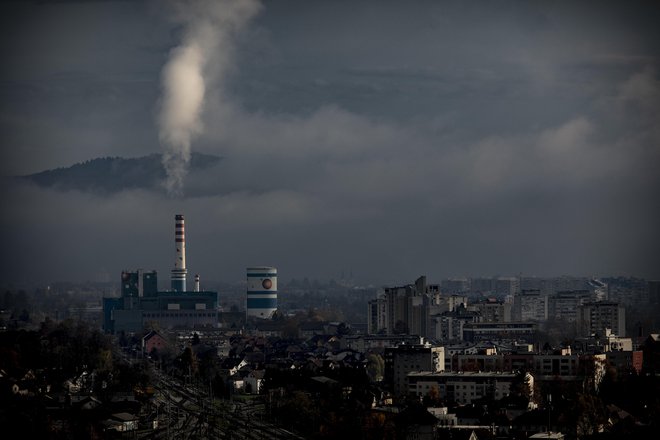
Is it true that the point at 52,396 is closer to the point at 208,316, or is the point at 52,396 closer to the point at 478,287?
the point at 208,316

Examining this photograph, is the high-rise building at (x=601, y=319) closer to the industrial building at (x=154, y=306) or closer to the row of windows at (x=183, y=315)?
the industrial building at (x=154, y=306)

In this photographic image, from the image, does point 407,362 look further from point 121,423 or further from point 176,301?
point 176,301

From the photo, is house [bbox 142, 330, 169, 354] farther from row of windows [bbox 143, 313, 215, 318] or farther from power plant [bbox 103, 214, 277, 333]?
row of windows [bbox 143, 313, 215, 318]

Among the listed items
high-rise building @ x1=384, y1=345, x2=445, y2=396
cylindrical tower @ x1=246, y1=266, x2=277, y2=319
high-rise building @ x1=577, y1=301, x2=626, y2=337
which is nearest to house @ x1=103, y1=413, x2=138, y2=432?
high-rise building @ x1=384, y1=345, x2=445, y2=396

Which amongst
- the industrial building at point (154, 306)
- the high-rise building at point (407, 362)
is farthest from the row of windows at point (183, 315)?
the high-rise building at point (407, 362)

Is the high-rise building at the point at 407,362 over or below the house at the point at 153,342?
below

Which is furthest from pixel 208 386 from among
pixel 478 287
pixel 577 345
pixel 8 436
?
pixel 478 287

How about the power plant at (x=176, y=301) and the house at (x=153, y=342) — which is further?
the power plant at (x=176, y=301)
